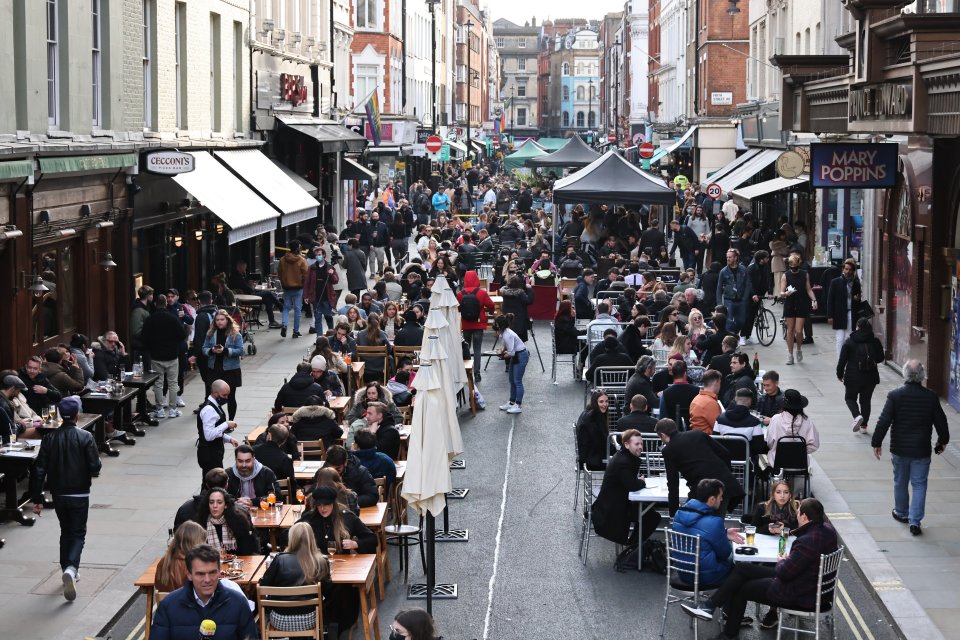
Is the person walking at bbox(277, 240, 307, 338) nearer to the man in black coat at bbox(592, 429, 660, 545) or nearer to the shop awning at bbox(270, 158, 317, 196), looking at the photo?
the shop awning at bbox(270, 158, 317, 196)

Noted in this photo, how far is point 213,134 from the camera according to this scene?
93.5 ft

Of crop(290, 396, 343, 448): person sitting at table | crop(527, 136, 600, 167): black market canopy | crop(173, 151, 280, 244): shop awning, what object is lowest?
crop(290, 396, 343, 448): person sitting at table

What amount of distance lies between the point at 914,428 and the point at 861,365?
4.38m

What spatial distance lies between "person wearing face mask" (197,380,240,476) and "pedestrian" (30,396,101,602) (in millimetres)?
2168

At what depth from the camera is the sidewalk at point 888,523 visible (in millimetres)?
11681

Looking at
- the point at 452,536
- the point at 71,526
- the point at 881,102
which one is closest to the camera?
the point at 71,526

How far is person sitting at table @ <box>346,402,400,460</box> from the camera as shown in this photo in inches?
566

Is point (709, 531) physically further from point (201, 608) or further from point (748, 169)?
point (748, 169)

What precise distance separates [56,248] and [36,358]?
2858mm

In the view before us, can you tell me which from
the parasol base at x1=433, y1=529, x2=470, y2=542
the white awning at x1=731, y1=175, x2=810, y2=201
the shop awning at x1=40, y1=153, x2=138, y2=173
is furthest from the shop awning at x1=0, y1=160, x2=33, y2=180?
the white awning at x1=731, y1=175, x2=810, y2=201

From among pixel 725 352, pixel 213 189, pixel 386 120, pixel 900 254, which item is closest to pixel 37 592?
pixel 725 352

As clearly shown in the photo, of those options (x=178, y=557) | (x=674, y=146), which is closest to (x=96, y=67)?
(x=178, y=557)

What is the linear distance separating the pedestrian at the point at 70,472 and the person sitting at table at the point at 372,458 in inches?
95.5

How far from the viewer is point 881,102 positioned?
16.8 m
